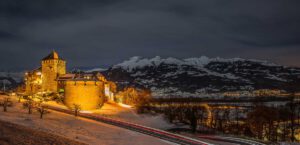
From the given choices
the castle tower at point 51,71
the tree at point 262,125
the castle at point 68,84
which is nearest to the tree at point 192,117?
the tree at point 262,125

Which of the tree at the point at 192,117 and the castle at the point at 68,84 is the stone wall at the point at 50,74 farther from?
the tree at the point at 192,117

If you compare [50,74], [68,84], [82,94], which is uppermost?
[50,74]

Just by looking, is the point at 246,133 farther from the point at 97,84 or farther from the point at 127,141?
the point at 127,141

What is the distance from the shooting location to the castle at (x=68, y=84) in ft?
257

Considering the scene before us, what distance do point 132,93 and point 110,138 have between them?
272ft

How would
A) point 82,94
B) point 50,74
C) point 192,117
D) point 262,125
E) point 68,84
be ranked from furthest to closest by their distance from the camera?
1. point 50,74
2. point 262,125
3. point 68,84
4. point 82,94
5. point 192,117

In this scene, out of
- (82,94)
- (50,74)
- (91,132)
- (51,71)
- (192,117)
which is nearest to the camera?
(91,132)

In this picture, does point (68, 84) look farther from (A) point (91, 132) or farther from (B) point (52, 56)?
(A) point (91, 132)

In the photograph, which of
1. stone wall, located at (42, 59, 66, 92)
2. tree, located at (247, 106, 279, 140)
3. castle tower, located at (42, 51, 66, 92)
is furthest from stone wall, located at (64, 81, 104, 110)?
tree, located at (247, 106, 279, 140)

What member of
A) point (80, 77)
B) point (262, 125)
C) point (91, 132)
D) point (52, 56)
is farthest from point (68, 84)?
point (262, 125)

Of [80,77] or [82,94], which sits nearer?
[82,94]

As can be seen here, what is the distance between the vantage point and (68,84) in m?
78.8

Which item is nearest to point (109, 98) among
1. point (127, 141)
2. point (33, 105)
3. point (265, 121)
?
point (33, 105)

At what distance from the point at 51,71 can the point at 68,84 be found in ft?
48.7
